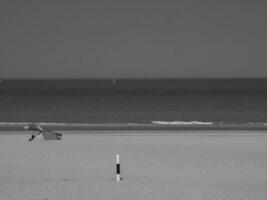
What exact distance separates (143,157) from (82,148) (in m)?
2.88

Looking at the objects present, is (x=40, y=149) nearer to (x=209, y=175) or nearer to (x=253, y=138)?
(x=209, y=175)

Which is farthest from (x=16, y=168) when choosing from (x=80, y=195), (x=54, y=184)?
(x=80, y=195)

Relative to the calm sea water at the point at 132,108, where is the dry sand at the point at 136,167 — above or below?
below

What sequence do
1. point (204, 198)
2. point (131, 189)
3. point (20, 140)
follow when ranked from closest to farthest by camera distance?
1. point (204, 198)
2. point (131, 189)
3. point (20, 140)

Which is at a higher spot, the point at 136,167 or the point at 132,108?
the point at 132,108

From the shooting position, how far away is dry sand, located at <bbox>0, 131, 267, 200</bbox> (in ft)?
41.6

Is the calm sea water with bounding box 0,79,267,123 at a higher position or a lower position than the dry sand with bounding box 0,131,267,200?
higher

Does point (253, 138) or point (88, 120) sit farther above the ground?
point (88, 120)

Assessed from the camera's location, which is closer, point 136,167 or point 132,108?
point 136,167

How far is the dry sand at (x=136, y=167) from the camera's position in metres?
12.7

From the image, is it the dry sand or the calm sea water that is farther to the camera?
the calm sea water

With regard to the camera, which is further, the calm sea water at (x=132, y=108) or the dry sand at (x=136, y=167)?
the calm sea water at (x=132, y=108)

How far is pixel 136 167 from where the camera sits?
Result: 15.8 metres

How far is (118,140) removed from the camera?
21.7 meters
